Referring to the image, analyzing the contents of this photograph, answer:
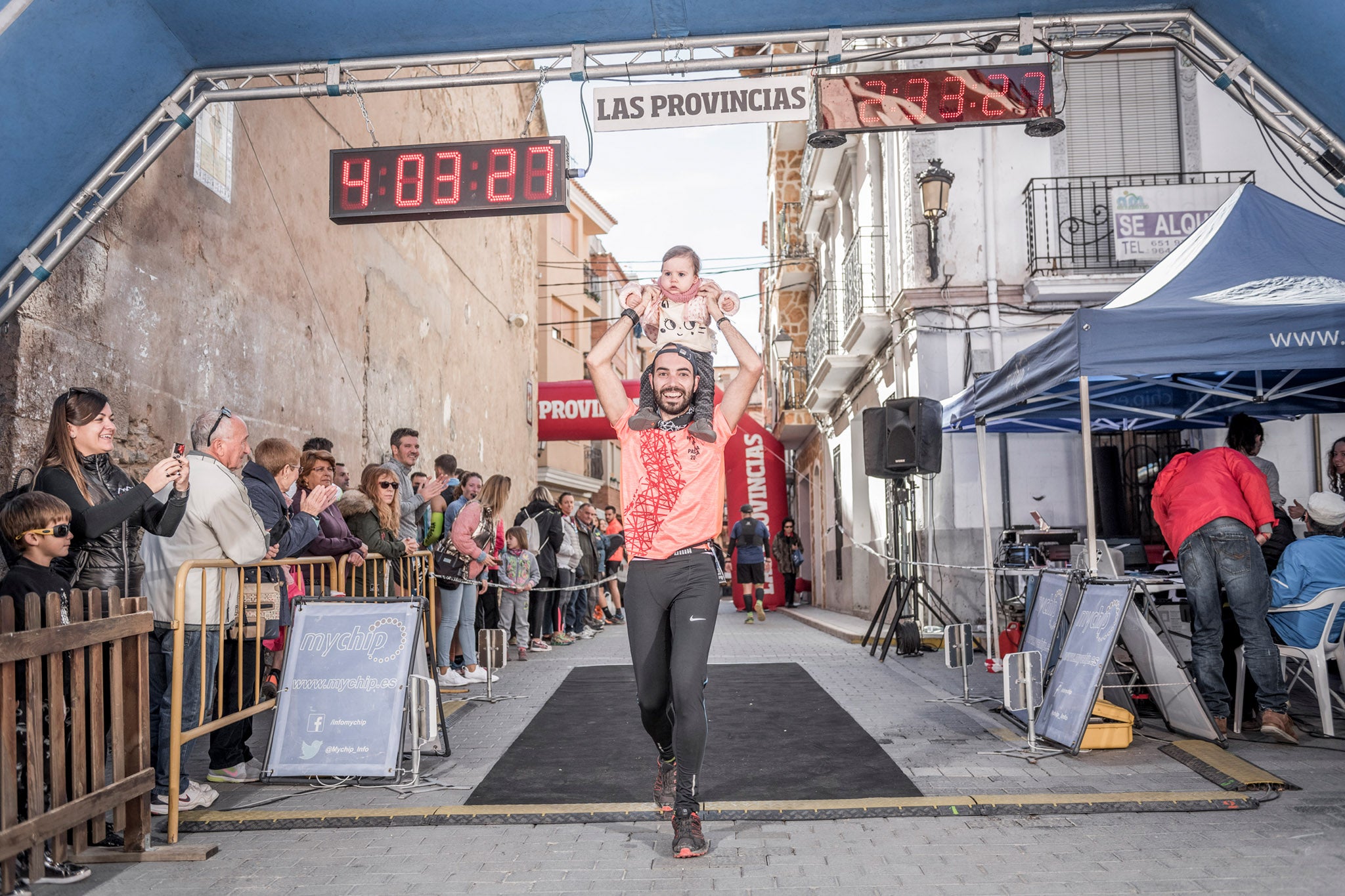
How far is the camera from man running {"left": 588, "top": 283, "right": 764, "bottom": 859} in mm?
4477

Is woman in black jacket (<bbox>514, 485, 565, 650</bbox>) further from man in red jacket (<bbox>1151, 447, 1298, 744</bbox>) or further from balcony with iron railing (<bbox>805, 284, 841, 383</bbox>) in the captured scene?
man in red jacket (<bbox>1151, 447, 1298, 744</bbox>)

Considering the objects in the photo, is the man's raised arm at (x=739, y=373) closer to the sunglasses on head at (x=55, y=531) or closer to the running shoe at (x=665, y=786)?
the running shoe at (x=665, y=786)

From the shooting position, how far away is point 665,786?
4.93 metres

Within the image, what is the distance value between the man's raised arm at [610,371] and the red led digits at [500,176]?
333 cm

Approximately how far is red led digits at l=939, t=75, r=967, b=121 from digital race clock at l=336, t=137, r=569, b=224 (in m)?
2.61

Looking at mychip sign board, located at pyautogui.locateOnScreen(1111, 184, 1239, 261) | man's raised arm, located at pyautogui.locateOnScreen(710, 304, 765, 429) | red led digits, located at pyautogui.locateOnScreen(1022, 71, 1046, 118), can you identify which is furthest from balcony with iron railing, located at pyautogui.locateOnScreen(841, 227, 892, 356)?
man's raised arm, located at pyautogui.locateOnScreen(710, 304, 765, 429)

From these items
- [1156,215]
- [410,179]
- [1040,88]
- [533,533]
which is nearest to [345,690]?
[410,179]

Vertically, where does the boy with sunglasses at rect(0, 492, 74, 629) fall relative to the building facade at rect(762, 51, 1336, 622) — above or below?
below

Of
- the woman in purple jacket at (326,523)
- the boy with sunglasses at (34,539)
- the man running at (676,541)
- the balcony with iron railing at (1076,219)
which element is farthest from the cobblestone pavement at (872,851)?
the balcony with iron railing at (1076,219)

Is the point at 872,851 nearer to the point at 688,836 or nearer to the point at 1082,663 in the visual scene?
the point at 688,836

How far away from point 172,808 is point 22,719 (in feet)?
3.01

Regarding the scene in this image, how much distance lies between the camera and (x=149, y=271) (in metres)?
8.14

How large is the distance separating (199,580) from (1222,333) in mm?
5797

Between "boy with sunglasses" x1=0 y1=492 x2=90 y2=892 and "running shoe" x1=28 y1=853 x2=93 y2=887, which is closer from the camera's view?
"running shoe" x1=28 y1=853 x2=93 y2=887
